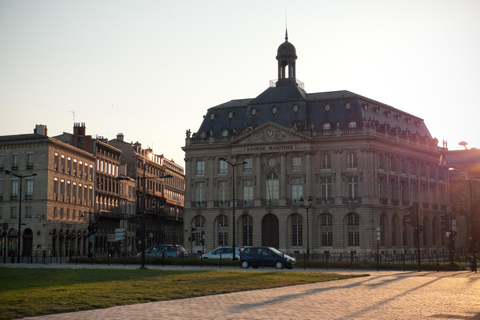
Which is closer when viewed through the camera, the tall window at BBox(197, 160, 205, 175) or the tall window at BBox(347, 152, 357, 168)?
the tall window at BBox(347, 152, 357, 168)

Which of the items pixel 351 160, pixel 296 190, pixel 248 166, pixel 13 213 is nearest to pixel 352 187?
pixel 351 160

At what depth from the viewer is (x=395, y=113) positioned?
106125 mm

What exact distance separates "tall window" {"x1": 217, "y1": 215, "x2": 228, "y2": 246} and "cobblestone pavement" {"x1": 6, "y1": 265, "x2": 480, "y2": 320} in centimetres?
7246

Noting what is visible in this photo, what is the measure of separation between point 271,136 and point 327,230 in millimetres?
14885

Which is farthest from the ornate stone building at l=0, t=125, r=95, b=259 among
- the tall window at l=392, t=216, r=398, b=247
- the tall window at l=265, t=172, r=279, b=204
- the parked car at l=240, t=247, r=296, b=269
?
the parked car at l=240, t=247, r=296, b=269

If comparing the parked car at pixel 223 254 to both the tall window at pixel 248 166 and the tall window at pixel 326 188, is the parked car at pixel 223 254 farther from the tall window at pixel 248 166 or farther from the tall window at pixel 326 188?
the tall window at pixel 248 166

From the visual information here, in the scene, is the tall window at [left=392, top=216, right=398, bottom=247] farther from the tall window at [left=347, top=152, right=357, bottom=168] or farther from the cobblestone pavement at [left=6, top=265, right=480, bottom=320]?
the cobblestone pavement at [left=6, top=265, right=480, bottom=320]

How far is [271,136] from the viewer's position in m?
100

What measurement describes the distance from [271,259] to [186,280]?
2039 centimetres

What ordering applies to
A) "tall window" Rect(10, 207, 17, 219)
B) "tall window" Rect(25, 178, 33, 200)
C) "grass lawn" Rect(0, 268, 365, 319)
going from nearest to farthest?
"grass lawn" Rect(0, 268, 365, 319) < "tall window" Rect(25, 178, 33, 200) < "tall window" Rect(10, 207, 17, 219)

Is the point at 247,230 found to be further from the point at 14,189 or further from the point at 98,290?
the point at 98,290

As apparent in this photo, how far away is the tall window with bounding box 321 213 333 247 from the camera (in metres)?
96.8

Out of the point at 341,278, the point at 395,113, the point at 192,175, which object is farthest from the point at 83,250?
the point at 341,278

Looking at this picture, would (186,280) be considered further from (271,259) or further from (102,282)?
(271,259)
